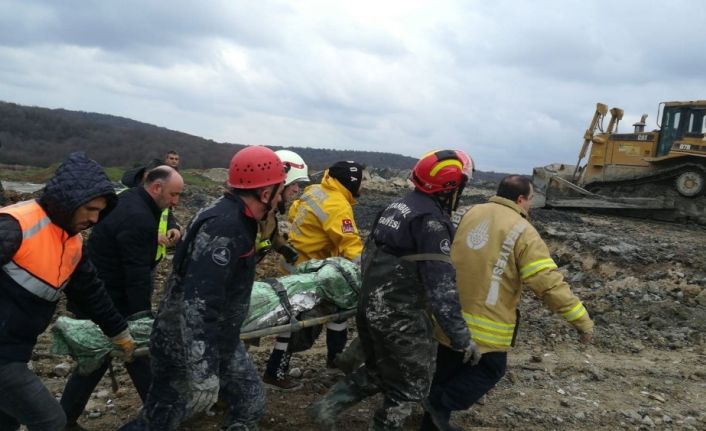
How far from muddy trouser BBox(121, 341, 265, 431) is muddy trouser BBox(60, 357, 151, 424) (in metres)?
0.57

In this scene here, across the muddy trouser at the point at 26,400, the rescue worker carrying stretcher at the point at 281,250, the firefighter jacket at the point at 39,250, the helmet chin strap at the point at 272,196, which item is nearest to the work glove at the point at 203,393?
the muddy trouser at the point at 26,400

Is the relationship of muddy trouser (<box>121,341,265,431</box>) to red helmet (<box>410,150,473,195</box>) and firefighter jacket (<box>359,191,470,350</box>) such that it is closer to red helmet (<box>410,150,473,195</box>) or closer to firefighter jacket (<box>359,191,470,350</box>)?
firefighter jacket (<box>359,191,470,350</box>)

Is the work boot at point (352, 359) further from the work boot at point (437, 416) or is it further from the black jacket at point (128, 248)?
the black jacket at point (128, 248)

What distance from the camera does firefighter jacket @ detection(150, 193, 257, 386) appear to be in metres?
2.77

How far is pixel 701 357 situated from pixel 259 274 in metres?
6.00

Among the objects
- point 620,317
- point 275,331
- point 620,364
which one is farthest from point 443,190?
point 620,317

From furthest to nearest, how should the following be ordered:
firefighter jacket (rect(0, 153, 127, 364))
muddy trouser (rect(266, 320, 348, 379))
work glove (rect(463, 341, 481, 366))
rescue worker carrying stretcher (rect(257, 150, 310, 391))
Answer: muddy trouser (rect(266, 320, 348, 379))
rescue worker carrying stretcher (rect(257, 150, 310, 391))
work glove (rect(463, 341, 481, 366))
firefighter jacket (rect(0, 153, 127, 364))

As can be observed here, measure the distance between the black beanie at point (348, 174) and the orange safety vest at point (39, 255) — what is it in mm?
2369

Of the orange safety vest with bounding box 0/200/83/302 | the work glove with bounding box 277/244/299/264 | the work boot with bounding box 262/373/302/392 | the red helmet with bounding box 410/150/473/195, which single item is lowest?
the work boot with bounding box 262/373/302/392

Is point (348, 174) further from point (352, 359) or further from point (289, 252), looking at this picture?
point (352, 359)

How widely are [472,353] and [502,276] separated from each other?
53cm

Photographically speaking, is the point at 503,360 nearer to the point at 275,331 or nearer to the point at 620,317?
the point at 275,331

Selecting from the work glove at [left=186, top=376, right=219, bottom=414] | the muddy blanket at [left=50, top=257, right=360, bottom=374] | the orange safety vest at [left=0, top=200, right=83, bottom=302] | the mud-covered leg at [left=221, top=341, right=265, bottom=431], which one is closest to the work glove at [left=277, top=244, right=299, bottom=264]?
the muddy blanket at [left=50, top=257, right=360, bottom=374]

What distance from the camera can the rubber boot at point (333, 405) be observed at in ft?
12.7
